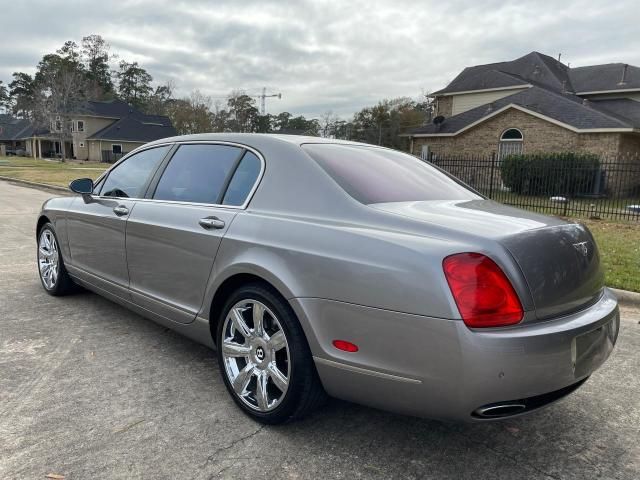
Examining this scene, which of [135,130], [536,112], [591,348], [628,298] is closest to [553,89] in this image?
[536,112]

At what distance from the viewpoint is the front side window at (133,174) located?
383 cm

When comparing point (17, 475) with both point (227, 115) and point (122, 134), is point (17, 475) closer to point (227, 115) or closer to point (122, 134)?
point (122, 134)

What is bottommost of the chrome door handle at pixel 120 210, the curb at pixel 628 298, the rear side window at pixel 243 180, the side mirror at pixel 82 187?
the curb at pixel 628 298

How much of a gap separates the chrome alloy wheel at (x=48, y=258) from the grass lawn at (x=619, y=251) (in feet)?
17.1

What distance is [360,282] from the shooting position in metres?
2.24

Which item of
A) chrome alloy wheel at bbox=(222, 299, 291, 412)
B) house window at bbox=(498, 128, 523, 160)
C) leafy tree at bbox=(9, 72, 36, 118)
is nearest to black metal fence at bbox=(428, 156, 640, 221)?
house window at bbox=(498, 128, 523, 160)

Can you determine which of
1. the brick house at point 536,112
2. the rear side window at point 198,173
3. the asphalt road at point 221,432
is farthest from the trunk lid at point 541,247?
the brick house at point 536,112

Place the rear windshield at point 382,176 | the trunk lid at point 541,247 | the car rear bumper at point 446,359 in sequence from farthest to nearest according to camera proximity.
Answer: the rear windshield at point 382,176
the trunk lid at point 541,247
the car rear bumper at point 446,359

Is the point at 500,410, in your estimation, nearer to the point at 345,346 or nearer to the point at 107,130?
the point at 345,346

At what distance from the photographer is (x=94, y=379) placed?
10.5 ft

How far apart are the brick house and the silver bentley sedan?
21173 mm

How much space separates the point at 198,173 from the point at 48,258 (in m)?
2.60

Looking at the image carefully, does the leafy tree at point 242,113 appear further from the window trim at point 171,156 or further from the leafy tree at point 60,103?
the window trim at point 171,156

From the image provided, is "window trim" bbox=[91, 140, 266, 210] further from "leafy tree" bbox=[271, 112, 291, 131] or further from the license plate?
"leafy tree" bbox=[271, 112, 291, 131]
